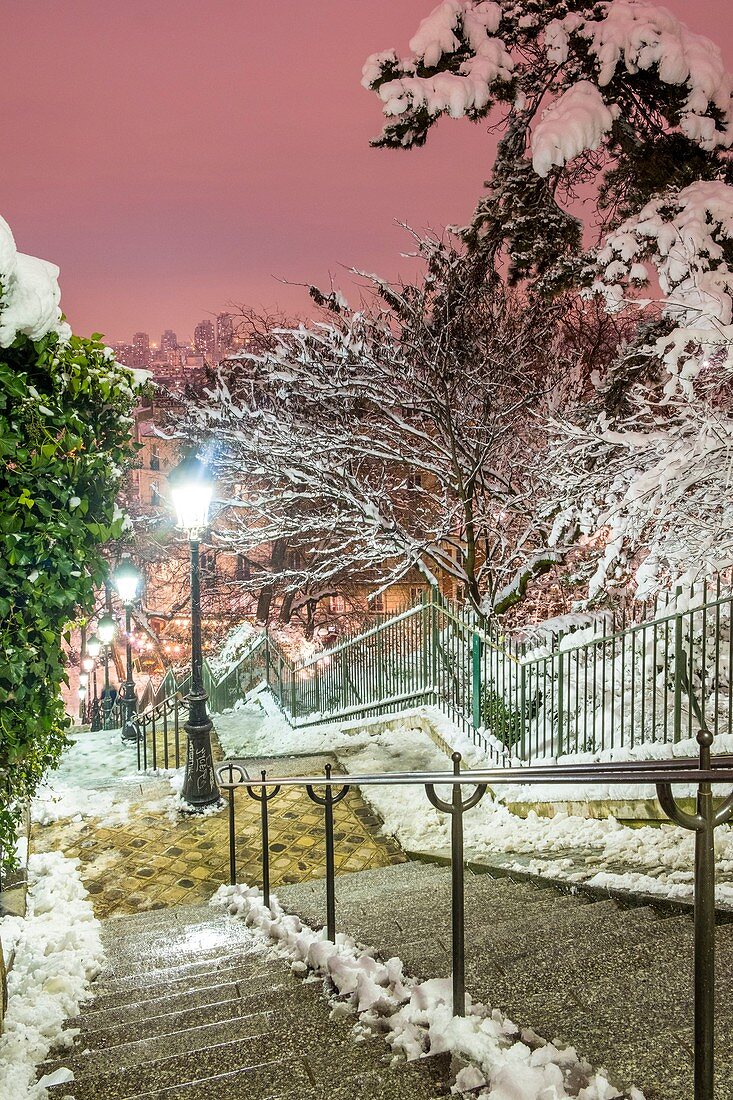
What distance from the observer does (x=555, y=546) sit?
38.3ft

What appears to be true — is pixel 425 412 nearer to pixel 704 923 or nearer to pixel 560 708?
pixel 560 708

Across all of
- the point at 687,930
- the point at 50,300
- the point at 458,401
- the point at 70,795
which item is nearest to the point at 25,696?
the point at 50,300

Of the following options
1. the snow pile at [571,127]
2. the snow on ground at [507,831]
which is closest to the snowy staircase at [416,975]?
the snow on ground at [507,831]

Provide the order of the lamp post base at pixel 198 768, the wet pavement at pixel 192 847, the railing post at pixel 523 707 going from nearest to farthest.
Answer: the wet pavement at pixel 192 847, the railing post at pixel 523 707, the lamp post base at pixel 198 768

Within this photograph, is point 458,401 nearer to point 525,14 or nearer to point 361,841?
point 525,14

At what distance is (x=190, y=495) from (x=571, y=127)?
5.88 m

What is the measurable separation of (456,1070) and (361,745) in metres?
7.65

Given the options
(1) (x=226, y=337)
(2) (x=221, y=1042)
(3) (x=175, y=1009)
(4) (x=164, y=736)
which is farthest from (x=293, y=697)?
(1) (x=226, y=337)

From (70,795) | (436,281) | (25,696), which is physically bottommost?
(70,795)

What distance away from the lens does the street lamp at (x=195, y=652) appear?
8344mm

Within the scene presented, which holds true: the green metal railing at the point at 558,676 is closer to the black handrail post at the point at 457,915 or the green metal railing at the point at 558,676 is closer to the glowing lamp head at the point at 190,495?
the glowing lamp head at the point at 190,495

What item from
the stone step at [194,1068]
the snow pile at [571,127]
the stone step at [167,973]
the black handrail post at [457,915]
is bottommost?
the stone step at [167,973]

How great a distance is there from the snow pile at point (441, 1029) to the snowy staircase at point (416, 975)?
0.08 meters

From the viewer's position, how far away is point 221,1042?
2977 millimetres
